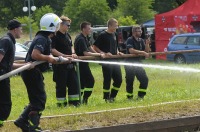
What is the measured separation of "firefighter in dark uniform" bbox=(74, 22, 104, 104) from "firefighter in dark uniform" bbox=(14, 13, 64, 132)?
3.06 metres

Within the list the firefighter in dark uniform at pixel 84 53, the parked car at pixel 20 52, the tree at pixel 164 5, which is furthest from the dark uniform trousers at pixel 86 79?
the tree at pixel 164 5

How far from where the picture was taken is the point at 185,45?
27.4m

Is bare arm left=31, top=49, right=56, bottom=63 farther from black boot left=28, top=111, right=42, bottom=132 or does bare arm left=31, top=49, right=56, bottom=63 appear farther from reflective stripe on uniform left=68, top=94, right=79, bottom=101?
reflective stripe on uniform left=68, top=94, right=79, bottom=101

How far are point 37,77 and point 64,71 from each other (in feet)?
8.24

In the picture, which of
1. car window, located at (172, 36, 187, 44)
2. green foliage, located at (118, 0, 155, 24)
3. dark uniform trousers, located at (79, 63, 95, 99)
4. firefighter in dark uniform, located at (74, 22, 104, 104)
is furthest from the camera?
green foliage, located at (118, 0, 155, 24)

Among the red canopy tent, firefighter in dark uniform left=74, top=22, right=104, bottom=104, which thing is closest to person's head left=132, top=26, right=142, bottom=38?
firefighter in dark uniform left=74, top=22, right=104, bottom=104

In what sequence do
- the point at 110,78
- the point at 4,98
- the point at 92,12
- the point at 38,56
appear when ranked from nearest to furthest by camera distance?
the point at 38,56
the point at 4,98
the point at 110,78
the point at 92,12

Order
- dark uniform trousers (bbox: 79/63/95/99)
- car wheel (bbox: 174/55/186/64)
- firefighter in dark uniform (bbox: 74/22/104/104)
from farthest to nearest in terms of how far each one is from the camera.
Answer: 1. car wheel (bbox: 174/55/186/64)
2. dark uniform trousers (bbox: 79/63/95/99)
3. firefighter in dark uniform (bbox: 74/22/104/104)

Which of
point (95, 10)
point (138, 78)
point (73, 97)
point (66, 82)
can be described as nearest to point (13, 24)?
point (66, 82)

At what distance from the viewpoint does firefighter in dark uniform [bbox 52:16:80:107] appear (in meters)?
10.6

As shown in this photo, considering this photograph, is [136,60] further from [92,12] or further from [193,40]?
[92,12]

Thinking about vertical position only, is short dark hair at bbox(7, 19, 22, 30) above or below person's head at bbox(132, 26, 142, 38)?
above

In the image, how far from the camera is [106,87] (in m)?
11.8

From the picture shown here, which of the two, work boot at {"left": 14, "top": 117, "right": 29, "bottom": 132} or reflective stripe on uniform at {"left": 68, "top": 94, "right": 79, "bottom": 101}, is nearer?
work boot at {"left": 14, "top": 117, "right": 29, "bottom": 132}
